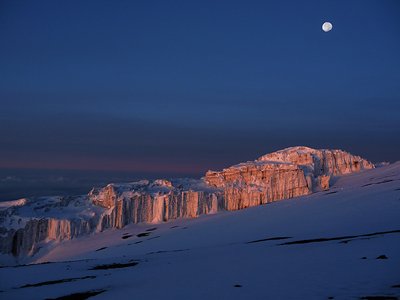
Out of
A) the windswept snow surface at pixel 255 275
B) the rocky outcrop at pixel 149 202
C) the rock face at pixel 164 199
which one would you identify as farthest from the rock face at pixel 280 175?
the windswept snow surface at pixel 255 275

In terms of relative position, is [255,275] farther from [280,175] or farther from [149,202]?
[280,175]

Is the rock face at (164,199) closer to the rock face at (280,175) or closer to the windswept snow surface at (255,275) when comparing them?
the rock face at (280,175)

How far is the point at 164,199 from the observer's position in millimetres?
104562

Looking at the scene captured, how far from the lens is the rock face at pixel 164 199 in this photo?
9306 centimetres

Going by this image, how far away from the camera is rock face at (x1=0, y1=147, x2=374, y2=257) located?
93.1 m

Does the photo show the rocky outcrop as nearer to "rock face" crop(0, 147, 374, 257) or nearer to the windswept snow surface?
"rock face" crop(0, 147, 374, 257)

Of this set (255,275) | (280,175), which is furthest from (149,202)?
(255,275)

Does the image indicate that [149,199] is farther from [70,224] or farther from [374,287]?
[374,287]

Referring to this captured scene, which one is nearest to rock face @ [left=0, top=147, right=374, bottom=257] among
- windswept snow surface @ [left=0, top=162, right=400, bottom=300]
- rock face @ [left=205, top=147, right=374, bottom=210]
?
rock face @ [left=205, top=147, right=374, bottom=210]

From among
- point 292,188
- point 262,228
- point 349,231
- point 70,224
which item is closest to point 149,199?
point 70,224

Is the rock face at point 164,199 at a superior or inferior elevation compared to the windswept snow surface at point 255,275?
superior

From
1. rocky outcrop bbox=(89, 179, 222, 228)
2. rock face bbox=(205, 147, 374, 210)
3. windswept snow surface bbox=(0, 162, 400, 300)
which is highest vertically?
rock face bbox=(205, 147, 374, 210)

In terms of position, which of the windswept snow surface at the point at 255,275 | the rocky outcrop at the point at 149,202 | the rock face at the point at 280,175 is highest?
the rock face at the point at 280,175

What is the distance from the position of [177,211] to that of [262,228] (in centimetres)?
5415
